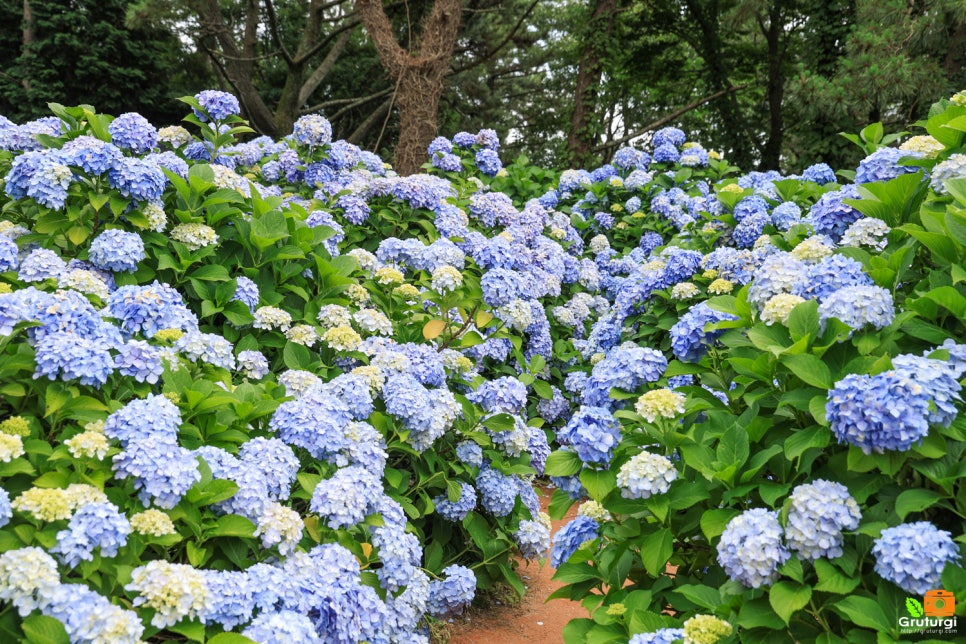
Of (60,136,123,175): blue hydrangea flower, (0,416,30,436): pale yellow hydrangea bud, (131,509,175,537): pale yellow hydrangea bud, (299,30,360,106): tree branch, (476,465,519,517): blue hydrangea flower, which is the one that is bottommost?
(476,465,519,517): blue hydrangea flower

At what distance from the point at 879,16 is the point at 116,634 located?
10150 mm

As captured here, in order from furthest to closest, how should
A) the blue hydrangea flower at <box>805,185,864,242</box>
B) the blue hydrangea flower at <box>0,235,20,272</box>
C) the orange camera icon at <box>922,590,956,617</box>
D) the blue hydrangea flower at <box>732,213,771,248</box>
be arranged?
1. the blue hydrangea flower at <box>732,213,771,248</box>
2. the blue hydrangea flower at <box>805,185,864,242</box>
3. the blue hydrangea flower at <box>0,235,20,272</box>
4. the orange camera icon at <box>922,590,956,617</box>

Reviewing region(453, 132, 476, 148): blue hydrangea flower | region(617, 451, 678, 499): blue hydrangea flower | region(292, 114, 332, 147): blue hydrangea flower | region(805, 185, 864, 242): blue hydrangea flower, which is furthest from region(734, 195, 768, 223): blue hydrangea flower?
region(617, 451, 678, 499): blue hydrangea flower

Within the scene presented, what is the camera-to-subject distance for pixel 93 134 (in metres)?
3.58

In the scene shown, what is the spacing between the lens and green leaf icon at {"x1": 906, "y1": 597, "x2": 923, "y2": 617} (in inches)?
64.9

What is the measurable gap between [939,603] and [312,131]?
4.49m

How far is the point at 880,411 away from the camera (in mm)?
1671

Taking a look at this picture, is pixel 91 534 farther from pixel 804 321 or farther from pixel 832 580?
pixel 804 321

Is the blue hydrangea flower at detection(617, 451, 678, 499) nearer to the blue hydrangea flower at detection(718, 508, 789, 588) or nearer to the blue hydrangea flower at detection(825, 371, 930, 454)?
the blue hydrangea flower at detection(718, 508, 789, 588)

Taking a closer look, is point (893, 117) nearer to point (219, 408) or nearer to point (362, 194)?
point (362, 194)

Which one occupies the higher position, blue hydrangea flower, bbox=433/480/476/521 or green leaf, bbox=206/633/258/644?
green leaf, bbox=206/633/258/644

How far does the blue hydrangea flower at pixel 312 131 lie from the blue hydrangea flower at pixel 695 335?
3282 millimetres

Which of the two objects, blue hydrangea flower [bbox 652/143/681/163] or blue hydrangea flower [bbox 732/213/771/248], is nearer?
blue hydrangea flower [bbox 732/213/771/248]

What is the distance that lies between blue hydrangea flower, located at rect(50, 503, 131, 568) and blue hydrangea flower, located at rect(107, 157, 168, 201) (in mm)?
1642
